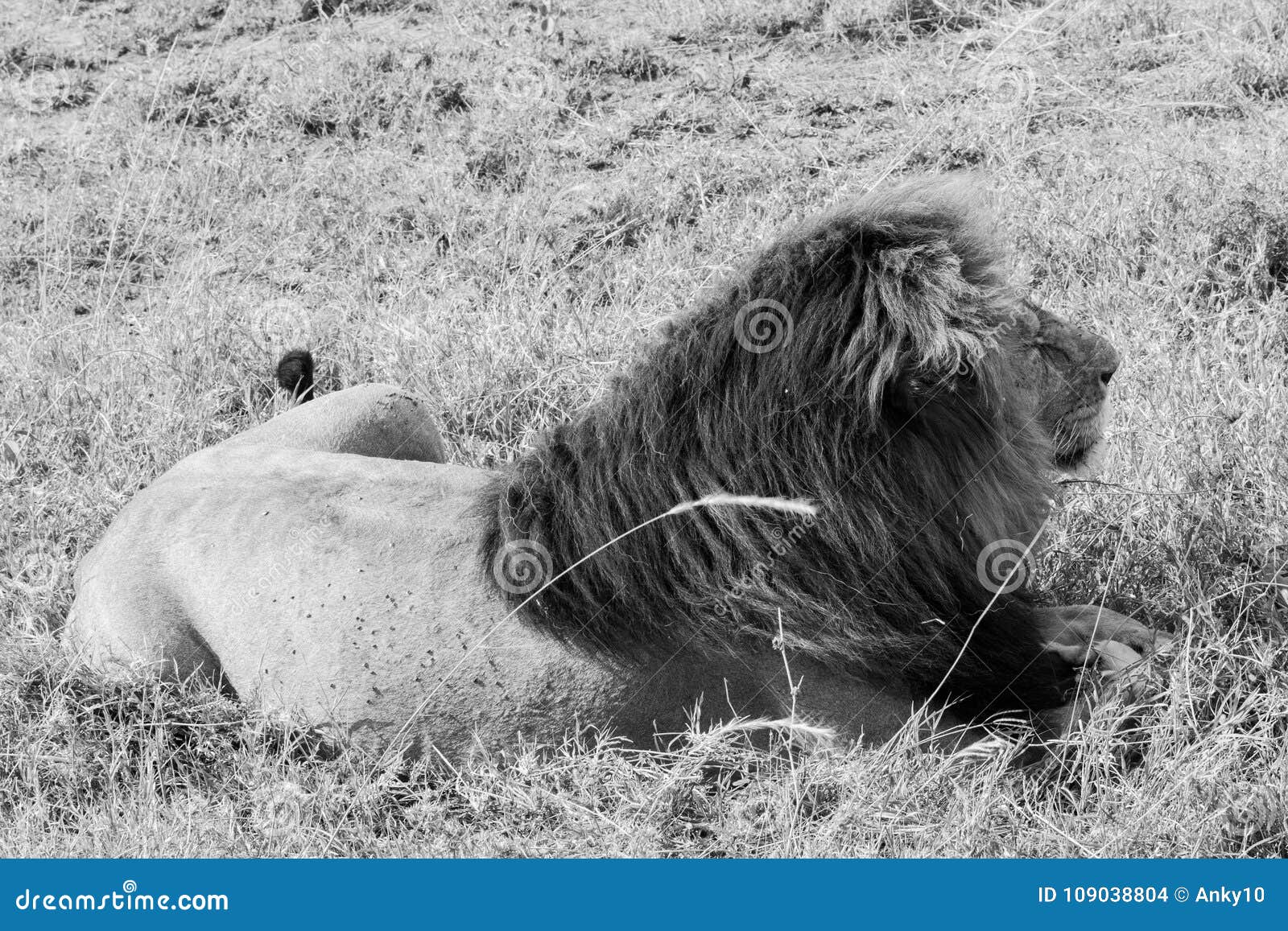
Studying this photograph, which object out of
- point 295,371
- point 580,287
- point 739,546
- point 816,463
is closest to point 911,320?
point 816,463

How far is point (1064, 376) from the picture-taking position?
3.65 meters

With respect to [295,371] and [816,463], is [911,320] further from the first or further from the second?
[295,371]

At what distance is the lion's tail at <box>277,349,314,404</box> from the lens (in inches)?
198

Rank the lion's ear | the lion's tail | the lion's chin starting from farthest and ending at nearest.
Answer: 1. the lion's tail
2. the lion's chin
3. the lion's ear

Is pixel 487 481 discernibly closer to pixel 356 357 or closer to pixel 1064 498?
pixel 1064 498

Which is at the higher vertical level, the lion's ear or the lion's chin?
the lion's ear

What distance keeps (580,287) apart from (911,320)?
2.98 metres

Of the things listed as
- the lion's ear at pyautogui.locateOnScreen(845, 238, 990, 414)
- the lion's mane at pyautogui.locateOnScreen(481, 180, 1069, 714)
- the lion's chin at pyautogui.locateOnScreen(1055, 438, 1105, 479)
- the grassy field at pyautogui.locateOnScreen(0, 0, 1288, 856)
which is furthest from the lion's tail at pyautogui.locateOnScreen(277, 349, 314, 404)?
the lion's chin at pyautogui.locateOnScreen(1055, 438, 1105, 479)

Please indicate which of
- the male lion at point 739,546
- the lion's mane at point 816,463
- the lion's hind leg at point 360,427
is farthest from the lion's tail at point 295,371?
the lion's mane at point 816,463

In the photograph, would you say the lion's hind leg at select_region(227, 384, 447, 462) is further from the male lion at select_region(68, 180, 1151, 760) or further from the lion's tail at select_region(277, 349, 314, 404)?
the male lion at select_region(68, 180, 1151, 760)

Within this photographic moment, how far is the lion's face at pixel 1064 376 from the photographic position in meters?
3.57

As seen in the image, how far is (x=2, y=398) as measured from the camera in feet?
17.7

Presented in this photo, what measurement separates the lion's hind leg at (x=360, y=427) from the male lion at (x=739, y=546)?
2.55 ft

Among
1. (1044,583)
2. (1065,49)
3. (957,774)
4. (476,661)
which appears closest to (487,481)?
(476,661)
